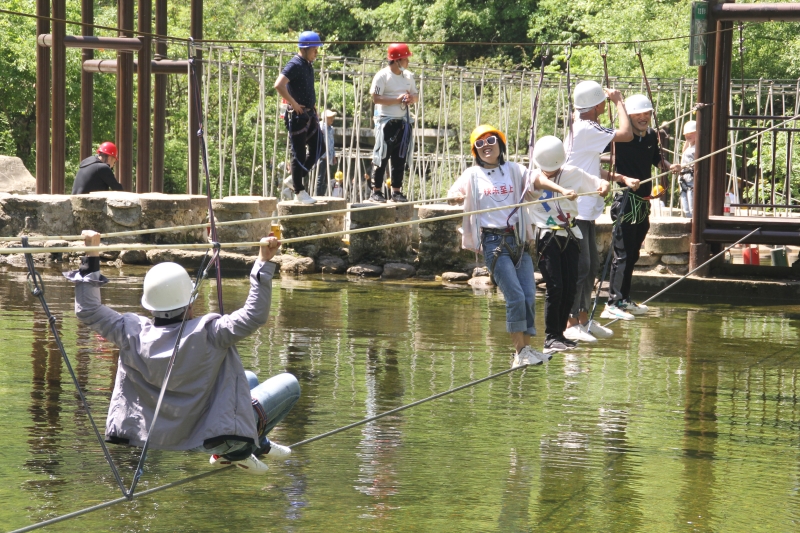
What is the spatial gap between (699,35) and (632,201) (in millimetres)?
4443

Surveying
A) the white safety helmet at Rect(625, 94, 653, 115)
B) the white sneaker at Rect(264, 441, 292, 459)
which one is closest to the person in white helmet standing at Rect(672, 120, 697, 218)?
the white safety helmet at Rect(625, 94, 653, 115)

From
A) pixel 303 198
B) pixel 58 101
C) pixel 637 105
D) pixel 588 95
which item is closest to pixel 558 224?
pixel 588 95

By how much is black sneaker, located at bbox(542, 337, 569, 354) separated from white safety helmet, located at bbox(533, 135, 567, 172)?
1255 mm

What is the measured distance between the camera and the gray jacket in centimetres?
506

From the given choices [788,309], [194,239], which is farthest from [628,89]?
[194,239]

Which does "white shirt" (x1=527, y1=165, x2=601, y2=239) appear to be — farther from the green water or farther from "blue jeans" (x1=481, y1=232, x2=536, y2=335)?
the green water

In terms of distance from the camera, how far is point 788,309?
12430 millimetres

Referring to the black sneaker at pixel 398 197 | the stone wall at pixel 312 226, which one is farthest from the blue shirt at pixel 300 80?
the black sneaker at pixel 398 197

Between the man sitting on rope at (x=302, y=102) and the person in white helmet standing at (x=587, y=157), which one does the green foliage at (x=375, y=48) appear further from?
the person in white helmet standing at (x=587, y=157)

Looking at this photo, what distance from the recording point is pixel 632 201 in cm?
925

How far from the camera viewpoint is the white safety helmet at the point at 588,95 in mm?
8203

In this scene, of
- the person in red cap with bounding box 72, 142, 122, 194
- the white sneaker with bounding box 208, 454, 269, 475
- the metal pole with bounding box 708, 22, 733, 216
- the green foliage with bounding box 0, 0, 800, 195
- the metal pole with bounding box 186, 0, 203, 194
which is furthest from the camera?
the green foliage with bounding box 0, 0, 800, 195

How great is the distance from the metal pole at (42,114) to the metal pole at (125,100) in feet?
3.83

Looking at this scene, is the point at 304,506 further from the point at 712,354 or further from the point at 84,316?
the point at 712,354
